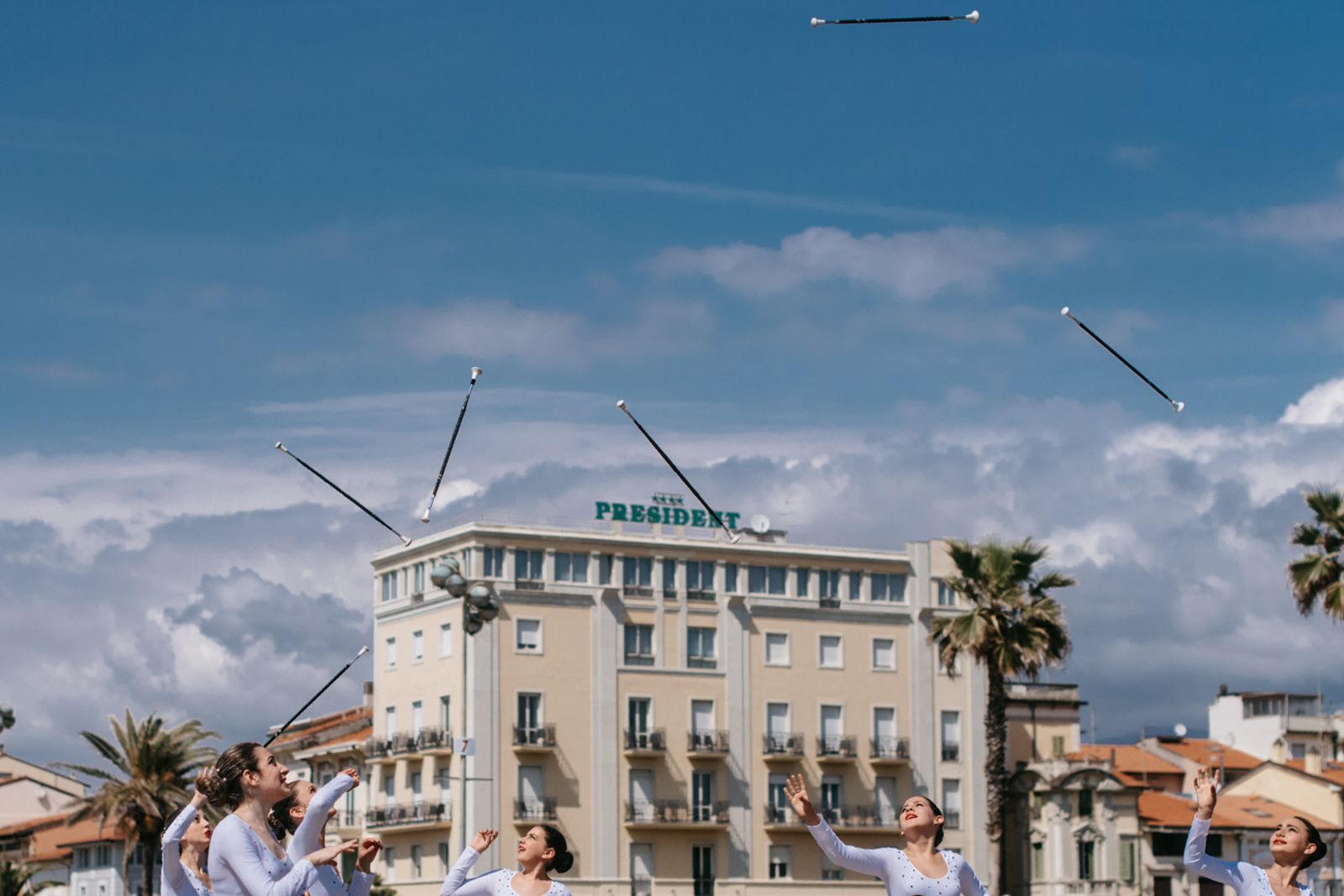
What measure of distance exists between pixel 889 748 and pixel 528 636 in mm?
19545

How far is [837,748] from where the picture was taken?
109188 mm

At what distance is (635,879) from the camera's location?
103125mm

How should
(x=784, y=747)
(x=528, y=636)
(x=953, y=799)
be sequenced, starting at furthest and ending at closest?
(x=953, y=799), (x=784, y=747), (x=528, y=636)

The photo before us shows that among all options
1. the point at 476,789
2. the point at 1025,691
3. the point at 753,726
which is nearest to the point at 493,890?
the point at 476,789

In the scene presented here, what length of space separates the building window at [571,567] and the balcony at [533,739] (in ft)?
23.4

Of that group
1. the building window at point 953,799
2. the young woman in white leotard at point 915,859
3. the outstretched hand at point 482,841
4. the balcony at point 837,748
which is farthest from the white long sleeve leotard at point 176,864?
the building window at point 953,799

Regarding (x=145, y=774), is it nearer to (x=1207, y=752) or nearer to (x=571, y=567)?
(x=571, y=567)

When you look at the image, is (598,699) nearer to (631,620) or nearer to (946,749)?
(631,620)

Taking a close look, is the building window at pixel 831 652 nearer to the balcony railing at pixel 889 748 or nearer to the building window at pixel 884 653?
the building window at pixel 884 653

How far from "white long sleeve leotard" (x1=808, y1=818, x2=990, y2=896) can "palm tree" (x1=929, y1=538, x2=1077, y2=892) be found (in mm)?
73853

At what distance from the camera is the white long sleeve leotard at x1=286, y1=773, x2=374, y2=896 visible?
450 inches

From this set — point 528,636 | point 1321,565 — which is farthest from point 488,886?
point 528,636

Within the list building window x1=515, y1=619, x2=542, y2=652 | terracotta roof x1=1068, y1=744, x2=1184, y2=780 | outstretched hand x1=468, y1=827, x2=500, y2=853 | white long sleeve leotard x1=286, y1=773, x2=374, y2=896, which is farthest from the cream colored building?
white long sleeve leotard x1=286, y1=773, x2=374, y2=896

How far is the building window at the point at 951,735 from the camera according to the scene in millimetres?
113000
